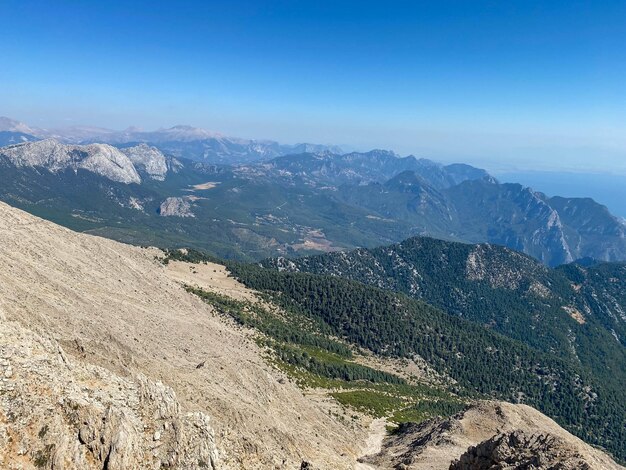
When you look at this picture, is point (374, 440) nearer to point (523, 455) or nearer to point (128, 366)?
point (523, 455)

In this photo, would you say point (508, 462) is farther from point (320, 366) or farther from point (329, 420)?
point (320, 366)

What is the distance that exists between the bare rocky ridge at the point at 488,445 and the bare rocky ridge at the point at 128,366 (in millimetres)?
11549

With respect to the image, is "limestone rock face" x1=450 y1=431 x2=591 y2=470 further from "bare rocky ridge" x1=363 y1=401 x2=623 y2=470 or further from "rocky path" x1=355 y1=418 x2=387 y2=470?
"rocky path" x1=355 y1=418 x2=387 y2=470

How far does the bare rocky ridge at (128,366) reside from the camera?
4059 centimetres

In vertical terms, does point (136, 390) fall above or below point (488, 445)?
above

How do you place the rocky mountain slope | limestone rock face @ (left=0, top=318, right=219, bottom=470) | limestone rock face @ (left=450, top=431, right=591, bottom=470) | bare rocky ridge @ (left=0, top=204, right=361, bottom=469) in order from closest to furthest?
limestone rock face @ (left=0, top=318, right=219, bottom=470)
the rocky mountain slope
bare rocky ridge @ (left=0, top=204, right=361, bottom=469)
limestone rock face @ (left=450, top=431, right=591, bottom=470)

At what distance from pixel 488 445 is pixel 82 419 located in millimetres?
53237

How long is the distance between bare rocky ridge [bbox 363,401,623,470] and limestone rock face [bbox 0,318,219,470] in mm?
38889

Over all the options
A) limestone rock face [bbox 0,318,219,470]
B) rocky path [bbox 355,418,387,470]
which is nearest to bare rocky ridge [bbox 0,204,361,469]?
limestone rock face [bbox 0,318,219,470]

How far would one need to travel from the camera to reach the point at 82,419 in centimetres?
3938

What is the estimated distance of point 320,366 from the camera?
16325 centimetres

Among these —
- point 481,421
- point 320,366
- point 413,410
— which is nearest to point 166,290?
point 320,366

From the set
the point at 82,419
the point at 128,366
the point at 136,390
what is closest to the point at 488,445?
the point at 136,390

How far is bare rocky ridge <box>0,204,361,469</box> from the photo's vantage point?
40.6 m
